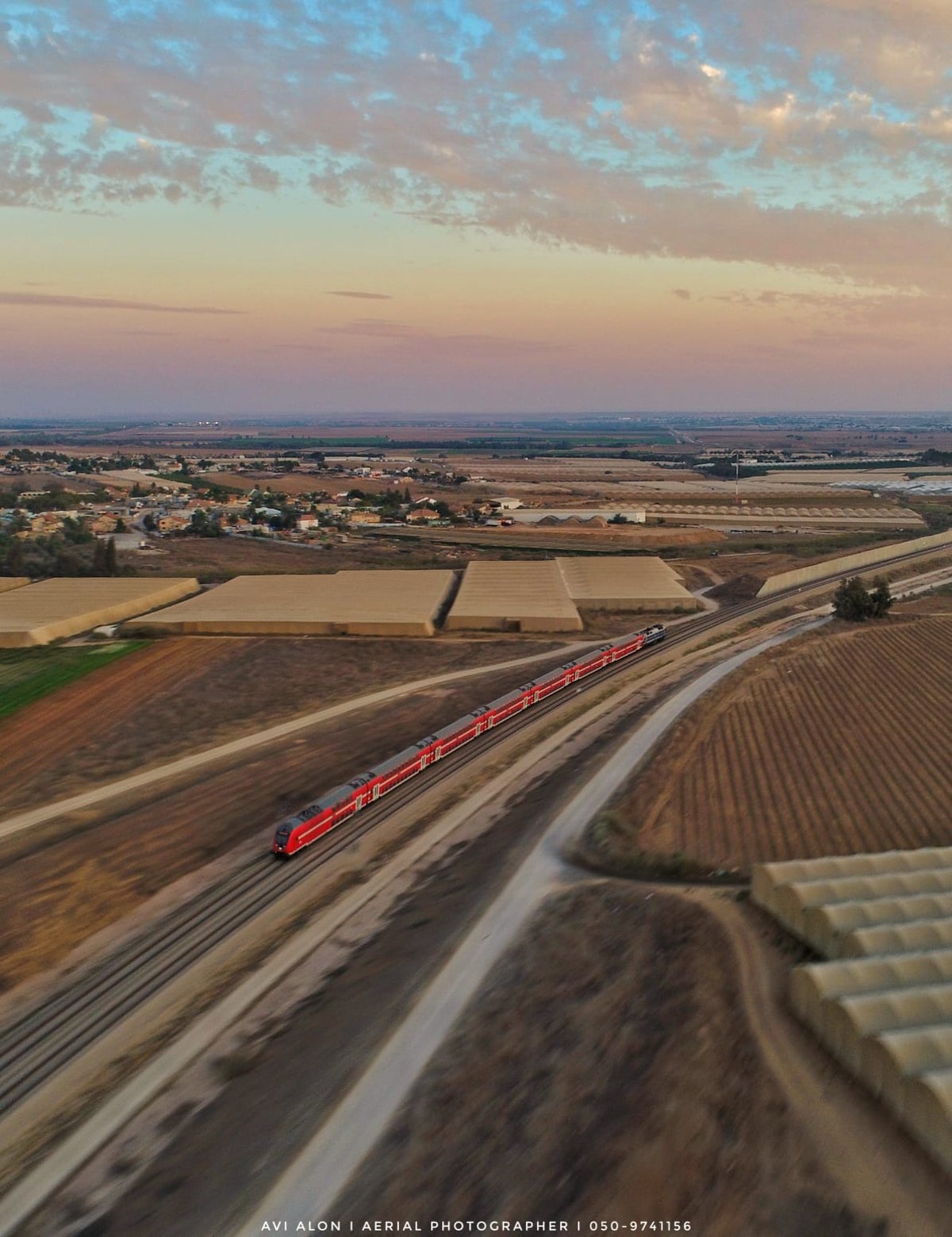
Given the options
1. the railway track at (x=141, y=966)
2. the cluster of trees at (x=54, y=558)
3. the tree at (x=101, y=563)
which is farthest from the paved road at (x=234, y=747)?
the cluster of trees at (x=54, y=558)

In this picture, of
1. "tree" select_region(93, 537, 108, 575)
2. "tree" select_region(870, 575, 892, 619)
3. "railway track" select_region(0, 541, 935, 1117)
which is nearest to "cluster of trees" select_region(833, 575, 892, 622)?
"tree" select_region(870, 575, 892, 619)

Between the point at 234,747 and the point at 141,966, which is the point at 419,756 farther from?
the point at 141,966

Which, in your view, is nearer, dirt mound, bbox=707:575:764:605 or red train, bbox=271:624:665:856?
red train, bbox=271:624:665:856

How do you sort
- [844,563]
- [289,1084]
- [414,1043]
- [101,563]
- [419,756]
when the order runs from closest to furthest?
[289,1084] → [414,1043] → [419,756] → [101,563] → [844,563]

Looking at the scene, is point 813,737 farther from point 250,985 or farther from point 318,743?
point 250,985

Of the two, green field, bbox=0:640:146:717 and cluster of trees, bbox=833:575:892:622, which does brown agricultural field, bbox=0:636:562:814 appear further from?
cluster of trees, bbox=833:575:892:622

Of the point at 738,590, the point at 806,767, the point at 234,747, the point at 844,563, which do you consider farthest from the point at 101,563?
the point at 844,563
